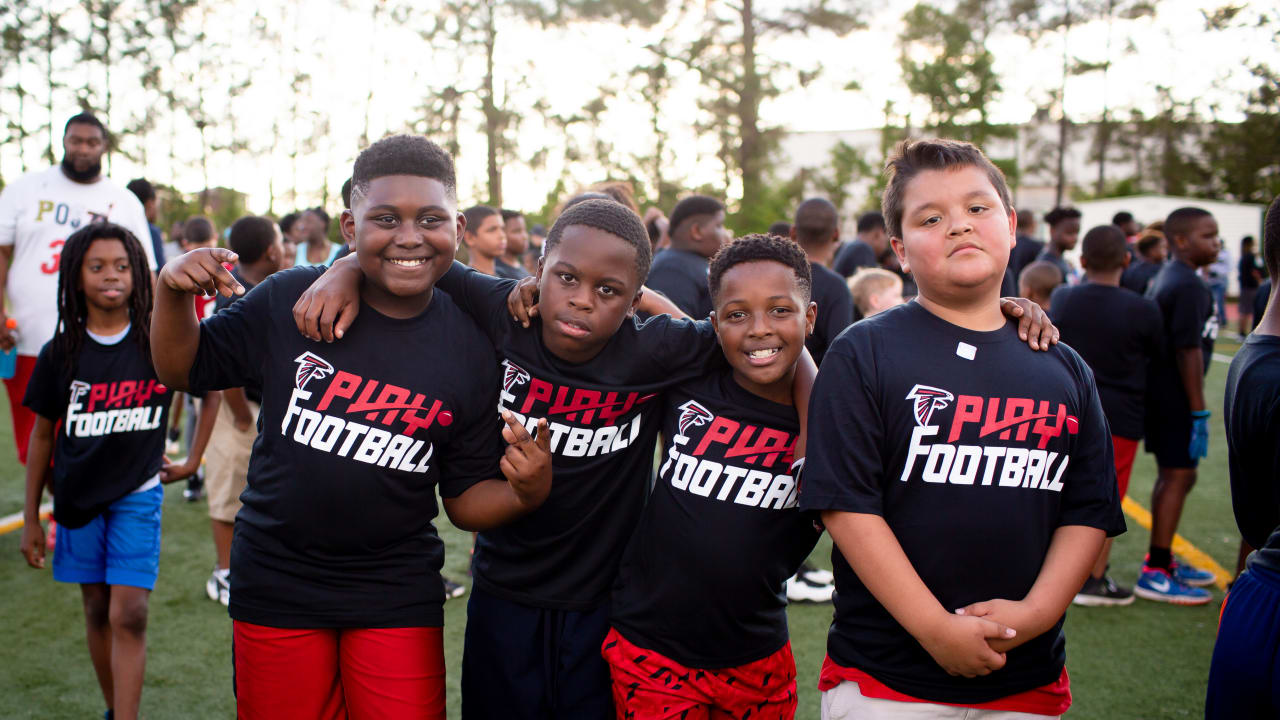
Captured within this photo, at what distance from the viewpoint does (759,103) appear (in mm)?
21812

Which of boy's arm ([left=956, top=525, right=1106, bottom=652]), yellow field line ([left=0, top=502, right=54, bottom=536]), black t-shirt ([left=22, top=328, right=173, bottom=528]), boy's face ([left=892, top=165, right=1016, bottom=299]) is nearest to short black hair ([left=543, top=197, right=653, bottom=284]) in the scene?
boy's face ([left=892, top=165, right=1016, bottom=299])

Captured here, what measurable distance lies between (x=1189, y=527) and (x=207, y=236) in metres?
8.26

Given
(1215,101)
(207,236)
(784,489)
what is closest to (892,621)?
(784,489)

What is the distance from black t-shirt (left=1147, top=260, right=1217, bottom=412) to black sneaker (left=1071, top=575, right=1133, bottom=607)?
1026 millimetres

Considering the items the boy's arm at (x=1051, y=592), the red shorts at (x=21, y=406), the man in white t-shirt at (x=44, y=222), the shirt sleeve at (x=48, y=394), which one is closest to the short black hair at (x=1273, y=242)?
the boy's arm at (x=1051, y=592)

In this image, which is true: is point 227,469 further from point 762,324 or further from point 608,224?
point 762,324

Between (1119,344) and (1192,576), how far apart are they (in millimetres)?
1447

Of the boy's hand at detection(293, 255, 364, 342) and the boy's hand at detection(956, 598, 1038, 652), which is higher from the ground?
the boy's hand at detection(293, 255, 364, 342)

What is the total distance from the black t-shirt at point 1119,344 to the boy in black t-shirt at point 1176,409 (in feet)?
0.68

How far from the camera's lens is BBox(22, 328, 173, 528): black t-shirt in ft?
10.2

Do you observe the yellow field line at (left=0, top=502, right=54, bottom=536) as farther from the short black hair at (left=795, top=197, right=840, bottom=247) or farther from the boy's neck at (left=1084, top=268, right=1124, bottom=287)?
the boy's neck at (left=1084, top=268, right=1124, bottom=287)

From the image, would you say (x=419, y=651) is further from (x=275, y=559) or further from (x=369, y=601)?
(x=275, y=559)

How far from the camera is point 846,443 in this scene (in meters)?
1.92

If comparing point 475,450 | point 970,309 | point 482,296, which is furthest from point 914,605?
point 482,296
